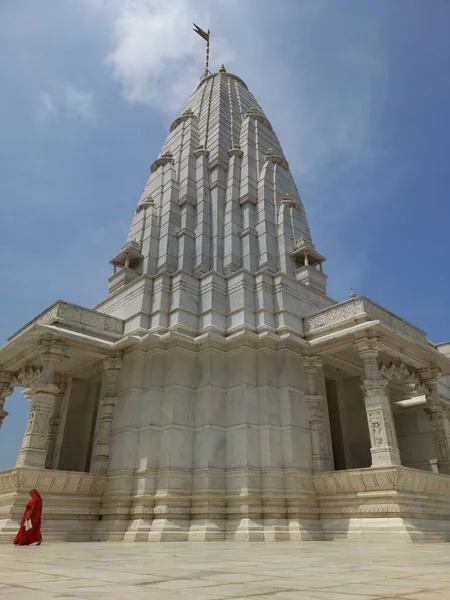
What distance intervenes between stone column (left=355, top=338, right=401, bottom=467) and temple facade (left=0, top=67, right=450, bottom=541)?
1.9 inches

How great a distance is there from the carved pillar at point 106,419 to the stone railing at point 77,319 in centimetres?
125

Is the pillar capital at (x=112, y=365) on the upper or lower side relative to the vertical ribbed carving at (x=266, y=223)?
lower

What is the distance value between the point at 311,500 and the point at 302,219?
1506 cm

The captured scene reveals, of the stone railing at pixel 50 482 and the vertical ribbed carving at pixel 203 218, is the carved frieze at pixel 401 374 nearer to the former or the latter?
the vertical ribbed carving at pixel 203 218

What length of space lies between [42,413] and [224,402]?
6.45 metres

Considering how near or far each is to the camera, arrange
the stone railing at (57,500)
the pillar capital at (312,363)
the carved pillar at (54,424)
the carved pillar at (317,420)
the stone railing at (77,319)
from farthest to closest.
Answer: the carved pillar at (54,424) < the pillar capital at (312,363) < the stone railing at (77,319) < the carved pillar at (317,420) < the stone railing at (57,500)

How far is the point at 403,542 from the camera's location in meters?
11.8

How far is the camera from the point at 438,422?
57.0 feet

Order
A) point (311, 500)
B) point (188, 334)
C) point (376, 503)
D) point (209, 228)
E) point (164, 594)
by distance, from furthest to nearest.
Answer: point (209, 228)
point (188, 334)
point (311, 500)
point (376, 503)
point (164, 594)

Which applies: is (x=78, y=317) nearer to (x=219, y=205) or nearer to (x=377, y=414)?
(x=219, y=205)

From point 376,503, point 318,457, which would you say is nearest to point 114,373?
point 318,457

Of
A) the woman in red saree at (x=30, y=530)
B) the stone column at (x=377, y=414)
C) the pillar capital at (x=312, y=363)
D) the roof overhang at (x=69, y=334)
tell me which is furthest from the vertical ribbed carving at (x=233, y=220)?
the woman in red saree at (x=30, y=530)

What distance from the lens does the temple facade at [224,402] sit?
14.2m

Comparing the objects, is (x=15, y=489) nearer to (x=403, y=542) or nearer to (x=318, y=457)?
(x=318, y=457)
